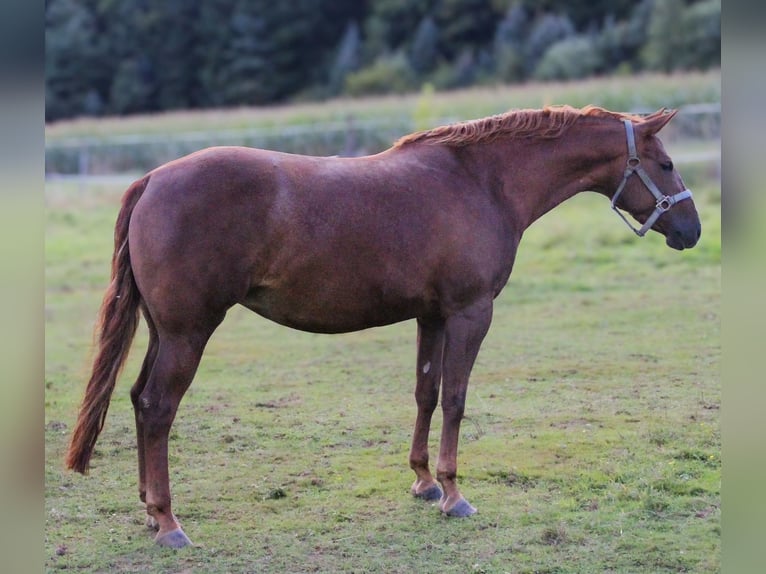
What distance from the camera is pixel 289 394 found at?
7500mm

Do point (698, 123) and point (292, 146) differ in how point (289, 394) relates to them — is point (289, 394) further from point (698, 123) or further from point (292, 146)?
point (292, 146)

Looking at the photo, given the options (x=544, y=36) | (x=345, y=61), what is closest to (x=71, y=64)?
(x=345, y=61)

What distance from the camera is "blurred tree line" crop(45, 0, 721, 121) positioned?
45.1 metres

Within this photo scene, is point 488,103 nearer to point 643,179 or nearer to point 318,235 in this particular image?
point 643,179

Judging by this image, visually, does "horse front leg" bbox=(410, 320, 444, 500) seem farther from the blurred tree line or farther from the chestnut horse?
the blurred tree line

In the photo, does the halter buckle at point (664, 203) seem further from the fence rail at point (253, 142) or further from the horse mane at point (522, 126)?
the fence rail at point (253, 142)

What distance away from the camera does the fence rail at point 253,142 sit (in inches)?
902

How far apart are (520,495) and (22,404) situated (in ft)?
13.5

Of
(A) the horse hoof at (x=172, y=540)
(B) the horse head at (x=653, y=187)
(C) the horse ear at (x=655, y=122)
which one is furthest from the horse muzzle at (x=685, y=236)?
(A) the horse hoof at (x=172, y=540)

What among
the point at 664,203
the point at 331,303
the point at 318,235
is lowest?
the point at 331,303

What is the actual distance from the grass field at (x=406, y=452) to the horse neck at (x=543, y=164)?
1.68 m

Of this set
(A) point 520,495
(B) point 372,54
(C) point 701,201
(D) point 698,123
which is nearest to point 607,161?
(A) point 520,495

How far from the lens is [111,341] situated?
457 cm

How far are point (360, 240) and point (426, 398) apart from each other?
42.5 inches
